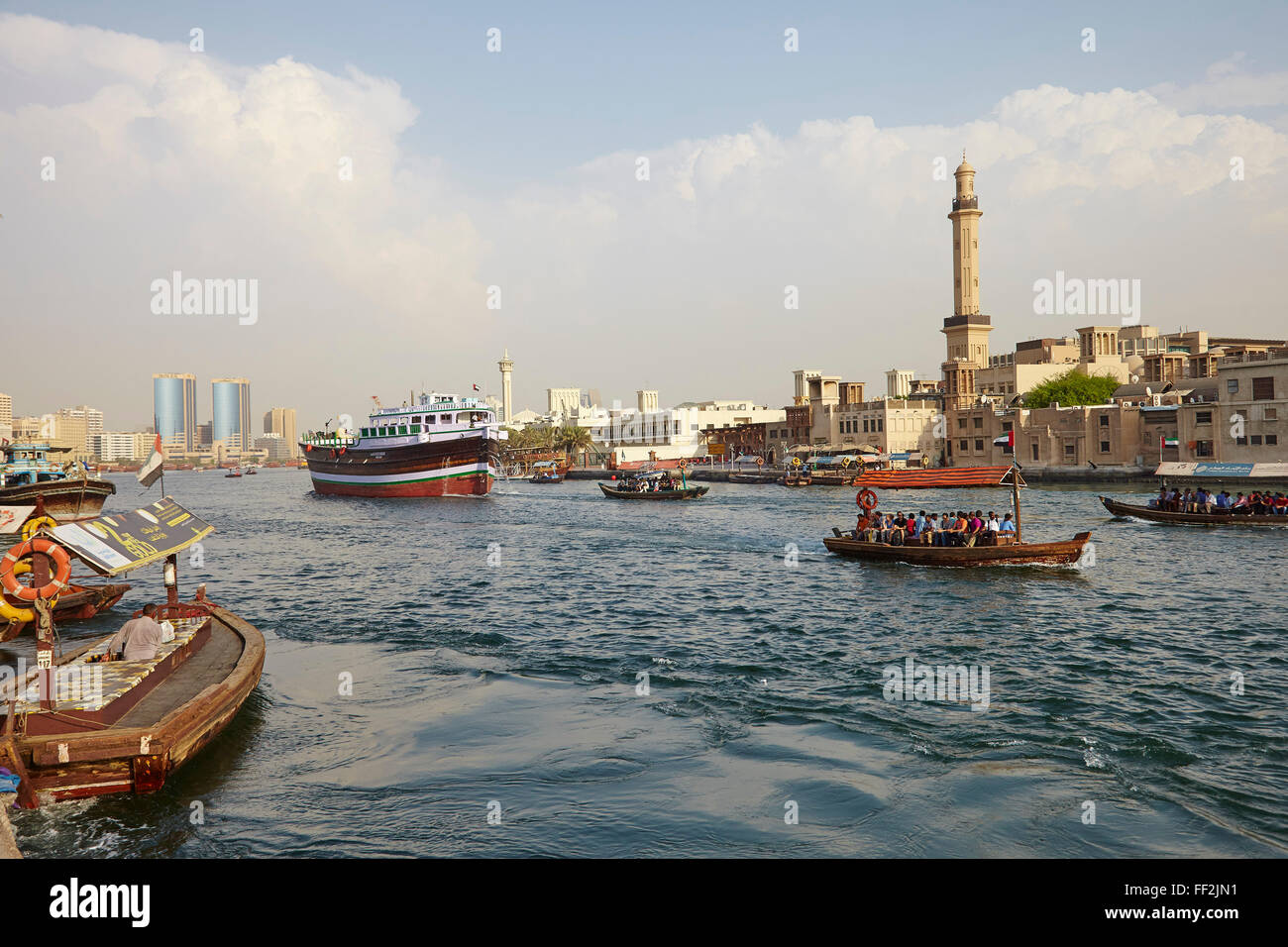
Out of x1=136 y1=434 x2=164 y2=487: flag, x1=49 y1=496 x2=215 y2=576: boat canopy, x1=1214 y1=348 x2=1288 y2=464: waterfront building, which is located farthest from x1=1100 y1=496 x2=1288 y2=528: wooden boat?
x1=136 y1=434 x2=164 y2=487: flag

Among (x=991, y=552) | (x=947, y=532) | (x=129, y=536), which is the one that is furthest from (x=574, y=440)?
(x=129, y=536)

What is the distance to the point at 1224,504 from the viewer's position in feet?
153

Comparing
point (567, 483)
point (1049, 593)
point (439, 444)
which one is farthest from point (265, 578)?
point (567, 483)

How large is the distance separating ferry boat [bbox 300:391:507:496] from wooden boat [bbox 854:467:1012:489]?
5052cm

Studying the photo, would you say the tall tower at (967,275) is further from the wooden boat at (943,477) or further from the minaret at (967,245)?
the wooden boat at (943,477)

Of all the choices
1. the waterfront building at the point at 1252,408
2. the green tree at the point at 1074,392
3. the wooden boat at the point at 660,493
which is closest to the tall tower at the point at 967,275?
the green tree at the point at 1074,392

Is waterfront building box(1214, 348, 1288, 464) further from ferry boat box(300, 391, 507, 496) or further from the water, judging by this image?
ferry boat box(300, 391, 507, 496)

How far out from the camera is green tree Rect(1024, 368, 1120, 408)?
99.4 metres

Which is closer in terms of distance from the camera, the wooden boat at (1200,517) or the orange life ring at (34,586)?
the orange life ring at (34,586)

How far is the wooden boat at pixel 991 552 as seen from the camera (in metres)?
33.4

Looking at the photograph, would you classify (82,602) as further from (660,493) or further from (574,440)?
(574,440)

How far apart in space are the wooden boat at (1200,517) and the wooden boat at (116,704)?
148 feet

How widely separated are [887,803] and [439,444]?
7450 centimetres
